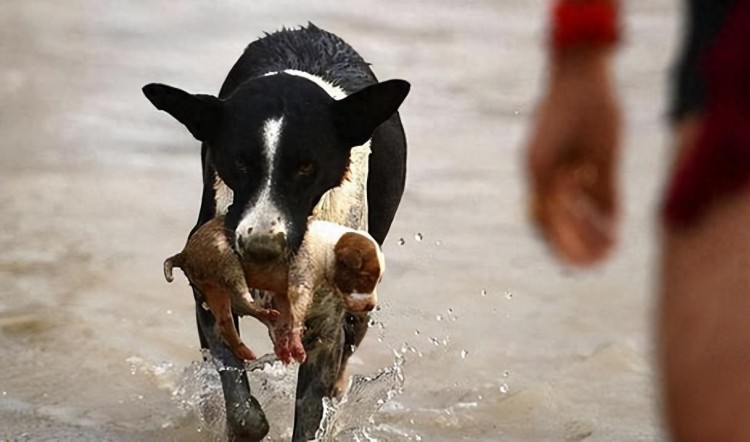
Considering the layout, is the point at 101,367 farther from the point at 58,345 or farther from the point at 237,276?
the point at 237,276

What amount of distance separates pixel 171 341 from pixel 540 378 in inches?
59.0

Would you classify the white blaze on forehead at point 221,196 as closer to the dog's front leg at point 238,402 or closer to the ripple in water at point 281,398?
the dog's front leg at point 238,402

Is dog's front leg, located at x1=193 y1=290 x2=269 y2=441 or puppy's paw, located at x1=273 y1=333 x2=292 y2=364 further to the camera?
dog's front leg, located at x1=193 y1=290 x2=269 y2=441

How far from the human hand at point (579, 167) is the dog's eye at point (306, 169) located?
74.7 inches

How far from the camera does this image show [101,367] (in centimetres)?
587

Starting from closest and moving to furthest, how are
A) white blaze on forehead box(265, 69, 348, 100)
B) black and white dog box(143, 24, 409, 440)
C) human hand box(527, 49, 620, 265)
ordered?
human hand box(527, 49, 620, 265), black and white dog box(143, 24, 409, 440), white blaze on forehead box(265, 69, 348, 100)

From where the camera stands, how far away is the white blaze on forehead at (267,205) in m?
4.07

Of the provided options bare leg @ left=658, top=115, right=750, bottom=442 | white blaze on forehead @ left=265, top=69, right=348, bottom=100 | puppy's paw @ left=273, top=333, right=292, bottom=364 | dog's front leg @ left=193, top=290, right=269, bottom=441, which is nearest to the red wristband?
bare leg @ left=658, top=115, right=750, bottom=442

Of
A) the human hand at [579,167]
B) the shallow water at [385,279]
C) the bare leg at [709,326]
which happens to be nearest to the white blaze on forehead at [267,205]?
the shallow water at [385,279]

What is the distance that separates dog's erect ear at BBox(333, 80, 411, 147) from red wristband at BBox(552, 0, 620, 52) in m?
1.95

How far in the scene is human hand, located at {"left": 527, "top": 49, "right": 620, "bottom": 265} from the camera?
2.42m

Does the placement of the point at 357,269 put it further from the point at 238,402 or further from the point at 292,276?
the point at 238,402

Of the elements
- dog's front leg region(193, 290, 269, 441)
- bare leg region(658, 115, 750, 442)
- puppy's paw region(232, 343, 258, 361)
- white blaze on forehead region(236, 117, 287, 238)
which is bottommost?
dog's front leg region(193, 290, 269, 441)

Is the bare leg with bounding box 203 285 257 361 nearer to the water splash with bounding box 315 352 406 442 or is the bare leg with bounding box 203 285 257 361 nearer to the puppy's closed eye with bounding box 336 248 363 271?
the puppy's closed eye with bounding box 336 248 363 271
